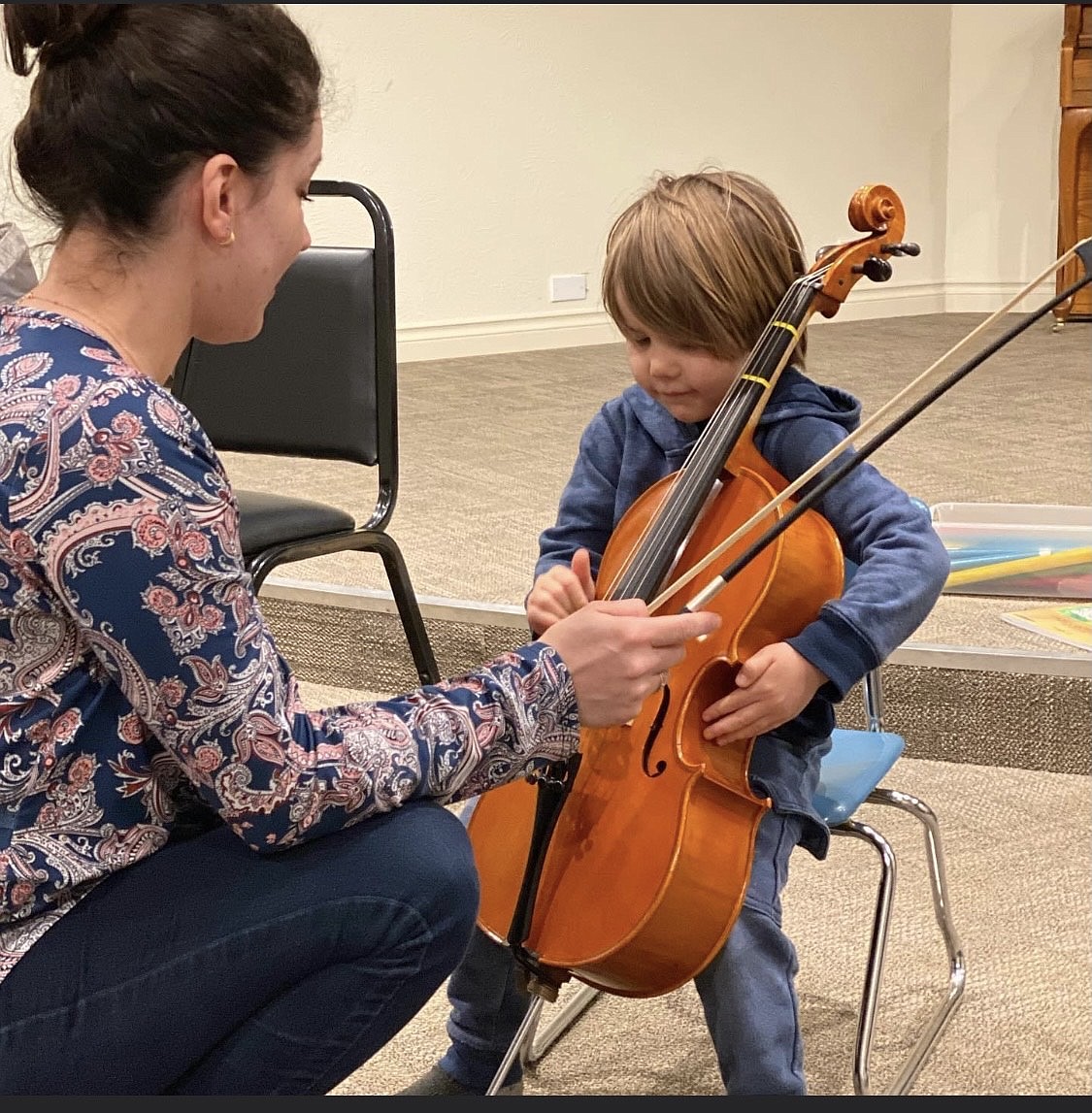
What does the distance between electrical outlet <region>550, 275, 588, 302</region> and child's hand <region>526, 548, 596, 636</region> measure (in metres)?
4.62

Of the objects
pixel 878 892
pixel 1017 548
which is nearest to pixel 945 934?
pixel 878 892

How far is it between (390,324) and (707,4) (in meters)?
4.40

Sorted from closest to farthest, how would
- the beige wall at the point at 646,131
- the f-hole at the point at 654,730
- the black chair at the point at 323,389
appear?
the f-hole at the point at 654,730, the black chair at the point at 323,389, the beige wall at the point at 646,131

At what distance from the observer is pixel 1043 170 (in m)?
6.40

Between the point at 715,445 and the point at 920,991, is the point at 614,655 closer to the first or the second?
the point at 715,445

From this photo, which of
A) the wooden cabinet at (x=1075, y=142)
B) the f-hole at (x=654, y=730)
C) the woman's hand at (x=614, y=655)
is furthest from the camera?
the wooden cabinet at (x=1075, y=142)

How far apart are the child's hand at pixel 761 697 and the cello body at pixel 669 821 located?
0.01 meters

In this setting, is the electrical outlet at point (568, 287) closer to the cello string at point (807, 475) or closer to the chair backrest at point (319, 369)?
the chair backrest at point (319, 369)

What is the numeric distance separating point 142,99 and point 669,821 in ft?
2.00

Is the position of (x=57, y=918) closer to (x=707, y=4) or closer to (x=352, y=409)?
(x=352, y=409)

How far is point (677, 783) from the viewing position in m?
1.13

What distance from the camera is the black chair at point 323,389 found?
196 centimetres

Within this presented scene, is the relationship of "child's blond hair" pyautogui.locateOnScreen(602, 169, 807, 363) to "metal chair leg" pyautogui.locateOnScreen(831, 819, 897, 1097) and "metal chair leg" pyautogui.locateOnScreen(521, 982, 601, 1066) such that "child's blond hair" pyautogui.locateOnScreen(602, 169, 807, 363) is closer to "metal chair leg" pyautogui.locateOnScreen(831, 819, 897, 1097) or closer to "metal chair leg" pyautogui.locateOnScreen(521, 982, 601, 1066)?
"metal chair leg" pyautogui.locateOnScreen(831, 819, 897, 1097)

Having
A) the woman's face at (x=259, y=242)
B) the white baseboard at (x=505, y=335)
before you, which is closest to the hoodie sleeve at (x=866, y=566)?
the woman's face at (x=259, y=242)
